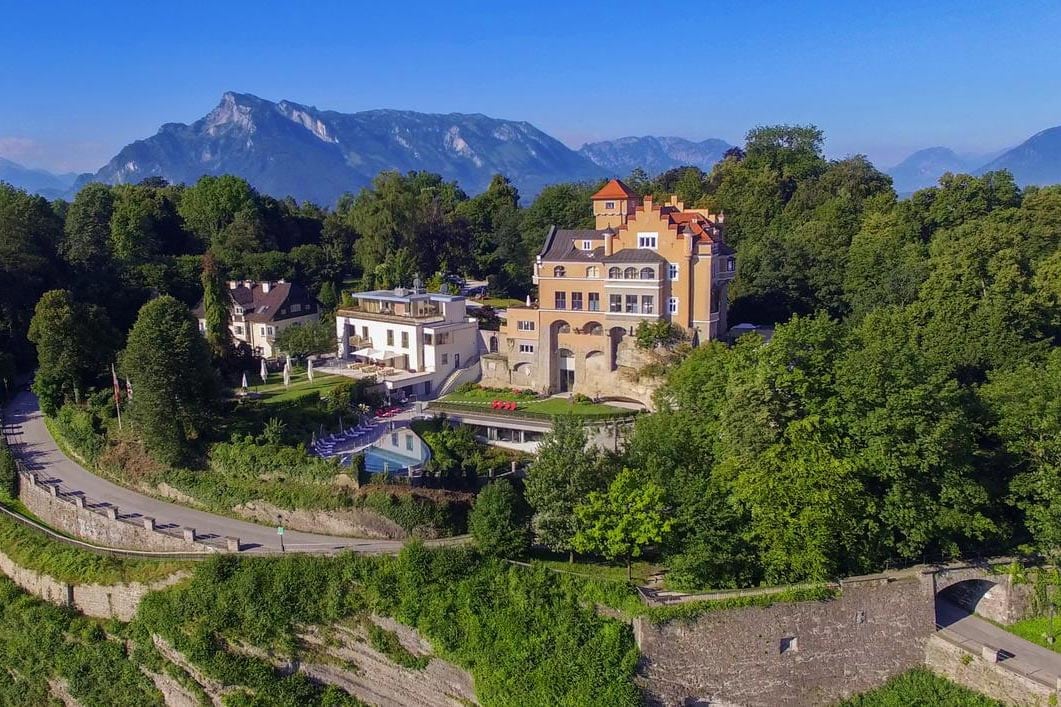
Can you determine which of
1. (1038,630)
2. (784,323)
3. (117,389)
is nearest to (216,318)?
(117,389)

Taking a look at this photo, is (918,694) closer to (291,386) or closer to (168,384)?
(168,384)

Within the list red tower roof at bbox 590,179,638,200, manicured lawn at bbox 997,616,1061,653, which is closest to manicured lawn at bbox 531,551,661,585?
manicured lawn at bbox 997,616,1061,653

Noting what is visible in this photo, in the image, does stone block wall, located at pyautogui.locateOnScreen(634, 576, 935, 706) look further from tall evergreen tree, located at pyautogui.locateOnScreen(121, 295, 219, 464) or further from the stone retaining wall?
tall evergreen tree, located at pyautogui.locateOnScreen(121, 295, 219, 464)

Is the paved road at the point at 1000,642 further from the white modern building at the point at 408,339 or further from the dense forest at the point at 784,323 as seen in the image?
the white modern building at the point at 408,339

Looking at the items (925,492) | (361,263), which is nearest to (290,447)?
(925,492)

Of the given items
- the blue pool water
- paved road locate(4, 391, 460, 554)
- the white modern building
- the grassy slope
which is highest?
the white modern building

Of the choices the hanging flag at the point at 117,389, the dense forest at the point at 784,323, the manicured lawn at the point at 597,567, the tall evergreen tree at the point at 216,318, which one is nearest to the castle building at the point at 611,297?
the dense forest at the point at 784,323
